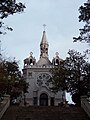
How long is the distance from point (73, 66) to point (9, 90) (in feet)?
30.5

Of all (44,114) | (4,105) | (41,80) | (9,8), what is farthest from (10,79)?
(41,80)

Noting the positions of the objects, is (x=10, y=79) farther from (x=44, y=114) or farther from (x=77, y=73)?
(x=44, y=114)

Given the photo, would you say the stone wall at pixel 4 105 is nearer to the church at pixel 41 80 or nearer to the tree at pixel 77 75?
the tree at pixel 77 75

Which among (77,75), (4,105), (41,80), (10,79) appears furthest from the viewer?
(41,80)

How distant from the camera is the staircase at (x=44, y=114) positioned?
62.2 feet

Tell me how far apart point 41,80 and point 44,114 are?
44.1 meters

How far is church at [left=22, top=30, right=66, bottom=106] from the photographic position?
6119 centimetres

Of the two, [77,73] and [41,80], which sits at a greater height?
[41,80]

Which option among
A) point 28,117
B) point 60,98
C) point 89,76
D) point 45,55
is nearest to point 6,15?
point 28,117

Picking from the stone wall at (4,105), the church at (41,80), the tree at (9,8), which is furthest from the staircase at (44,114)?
the church at (41,80)

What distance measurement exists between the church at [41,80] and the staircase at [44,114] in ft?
119

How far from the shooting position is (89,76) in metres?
32.8

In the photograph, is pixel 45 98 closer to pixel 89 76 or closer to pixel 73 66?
pixel 73 66

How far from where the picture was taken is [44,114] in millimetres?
20250
